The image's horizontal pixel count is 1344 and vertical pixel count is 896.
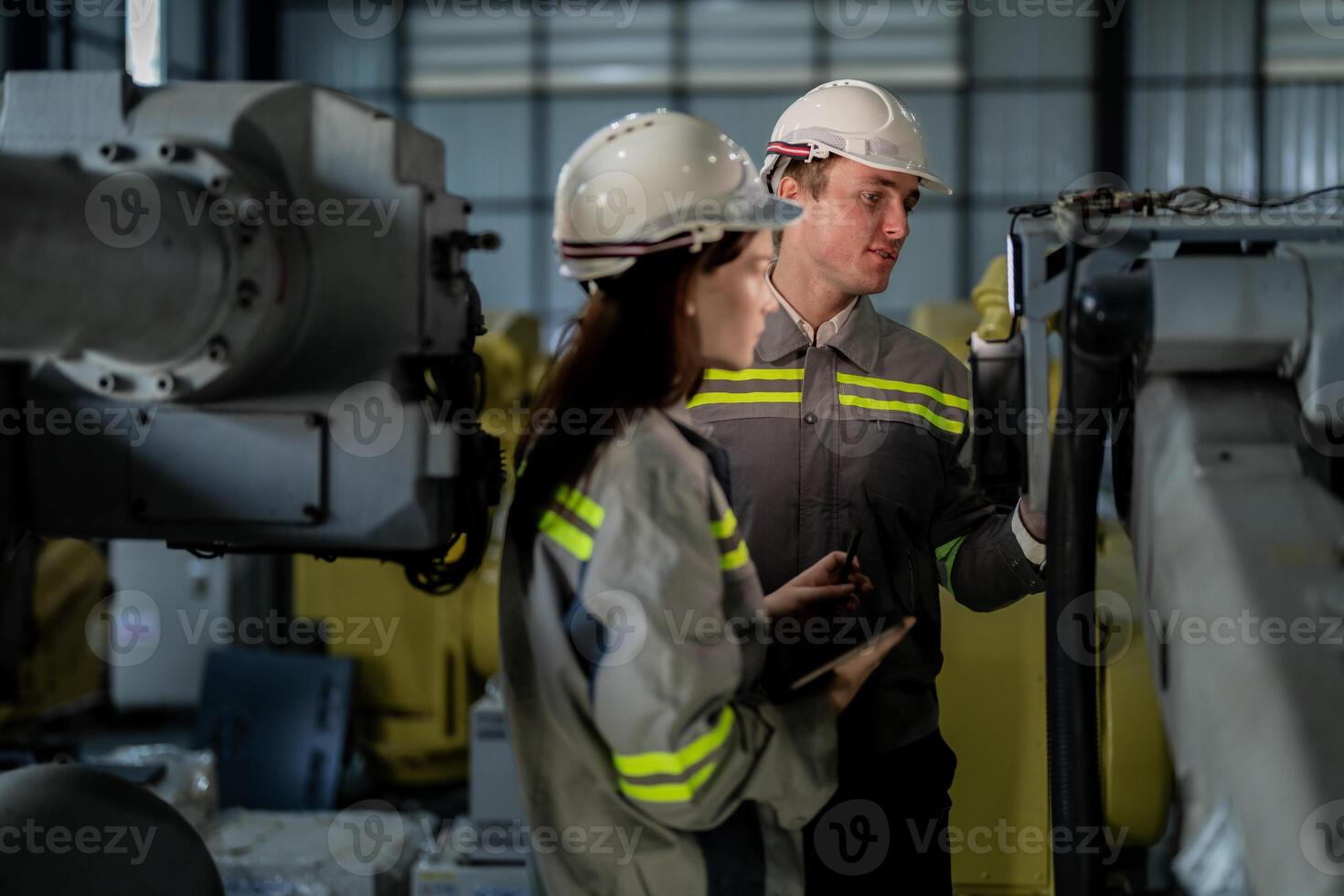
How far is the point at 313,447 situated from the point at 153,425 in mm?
188

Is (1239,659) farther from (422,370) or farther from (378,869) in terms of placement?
(378,869)

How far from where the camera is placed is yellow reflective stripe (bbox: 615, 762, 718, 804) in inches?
51.8

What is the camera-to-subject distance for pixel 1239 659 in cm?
113

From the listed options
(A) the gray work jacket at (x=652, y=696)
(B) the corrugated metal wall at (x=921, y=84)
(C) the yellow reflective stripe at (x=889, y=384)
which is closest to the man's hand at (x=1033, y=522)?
(C) the yellow reflective stripe at (x=889, y=384)

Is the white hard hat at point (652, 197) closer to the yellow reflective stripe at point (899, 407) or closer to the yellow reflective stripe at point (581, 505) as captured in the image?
the yellow reflective stripe at point (581, 505)

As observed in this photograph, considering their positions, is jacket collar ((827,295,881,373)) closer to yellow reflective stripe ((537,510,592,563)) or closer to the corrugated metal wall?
yellow reflective stripe ((537,510,592,563))

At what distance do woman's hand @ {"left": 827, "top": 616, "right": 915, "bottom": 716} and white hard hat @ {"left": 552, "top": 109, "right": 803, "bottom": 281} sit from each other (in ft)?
1.60

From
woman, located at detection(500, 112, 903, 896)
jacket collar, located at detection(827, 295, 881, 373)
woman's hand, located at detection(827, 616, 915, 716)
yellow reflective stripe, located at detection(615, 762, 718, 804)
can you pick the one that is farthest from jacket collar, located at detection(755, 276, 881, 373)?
yellow reflective stripe, located at detection(615, 762, 718, 804)

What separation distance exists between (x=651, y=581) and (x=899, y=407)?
0.90 m

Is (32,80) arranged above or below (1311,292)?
above

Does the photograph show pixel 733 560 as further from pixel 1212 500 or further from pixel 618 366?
pixel 1212 500

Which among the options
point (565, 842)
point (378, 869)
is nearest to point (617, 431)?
point (565, 842)

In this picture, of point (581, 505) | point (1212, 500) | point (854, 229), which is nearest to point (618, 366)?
point (581, 505)

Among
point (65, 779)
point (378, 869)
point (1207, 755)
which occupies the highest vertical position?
point (1207, 755)
